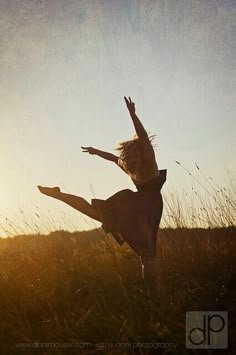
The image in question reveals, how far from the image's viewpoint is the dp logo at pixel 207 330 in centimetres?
306

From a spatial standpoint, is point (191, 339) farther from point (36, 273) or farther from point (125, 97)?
point (36, 273)

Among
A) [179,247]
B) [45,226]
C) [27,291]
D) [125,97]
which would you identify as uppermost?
[125,97]

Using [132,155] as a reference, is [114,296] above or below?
below

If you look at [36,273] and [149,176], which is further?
[36,273]

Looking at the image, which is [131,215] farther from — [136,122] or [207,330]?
[207,330]

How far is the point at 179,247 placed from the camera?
245 inches

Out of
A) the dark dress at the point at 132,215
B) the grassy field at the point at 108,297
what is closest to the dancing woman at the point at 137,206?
the dark dress at the point at 132,215

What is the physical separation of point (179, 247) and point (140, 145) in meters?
2.26

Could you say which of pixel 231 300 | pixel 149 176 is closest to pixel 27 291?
pixel 149 176

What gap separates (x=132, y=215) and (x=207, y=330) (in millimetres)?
1644

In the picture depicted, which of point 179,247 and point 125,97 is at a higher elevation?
point 125,97

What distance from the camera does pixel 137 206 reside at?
464cm

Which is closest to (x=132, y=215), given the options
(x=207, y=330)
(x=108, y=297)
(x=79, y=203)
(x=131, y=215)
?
(x=131, y=215)

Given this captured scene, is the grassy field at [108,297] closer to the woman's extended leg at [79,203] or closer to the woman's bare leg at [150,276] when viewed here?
the woman's bare leg at [150,276]
